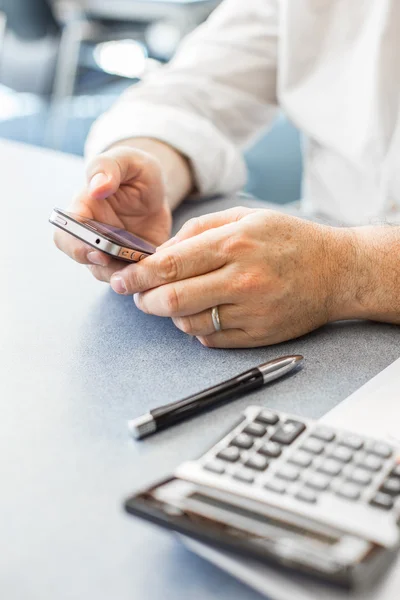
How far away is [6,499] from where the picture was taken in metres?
0.43

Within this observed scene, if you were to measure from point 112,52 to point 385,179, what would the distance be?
→ 2321 mm

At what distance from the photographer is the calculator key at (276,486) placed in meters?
0.39

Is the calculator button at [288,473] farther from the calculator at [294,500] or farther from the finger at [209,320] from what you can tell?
the finger at [209,320]

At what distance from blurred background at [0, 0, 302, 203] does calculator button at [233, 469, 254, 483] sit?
1.87m

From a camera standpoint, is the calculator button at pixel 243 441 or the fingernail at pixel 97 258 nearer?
the calculator button at pixel 243 441

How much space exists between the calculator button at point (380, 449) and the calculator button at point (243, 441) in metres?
0.07

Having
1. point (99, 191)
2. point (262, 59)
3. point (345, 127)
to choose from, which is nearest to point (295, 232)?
point (99, 191)

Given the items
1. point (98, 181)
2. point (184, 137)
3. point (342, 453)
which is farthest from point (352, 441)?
point (184, 137)

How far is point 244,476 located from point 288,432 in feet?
0.17

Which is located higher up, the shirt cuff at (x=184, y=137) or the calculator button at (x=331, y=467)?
the shirt cuff at (x=184, y=137)

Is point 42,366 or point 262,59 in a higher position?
point 262,59

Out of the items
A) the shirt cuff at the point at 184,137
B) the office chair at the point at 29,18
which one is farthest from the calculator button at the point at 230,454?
the office chair at the point at 29,18

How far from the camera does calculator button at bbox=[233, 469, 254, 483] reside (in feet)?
1.32

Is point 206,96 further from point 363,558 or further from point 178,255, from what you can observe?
point 363,558
